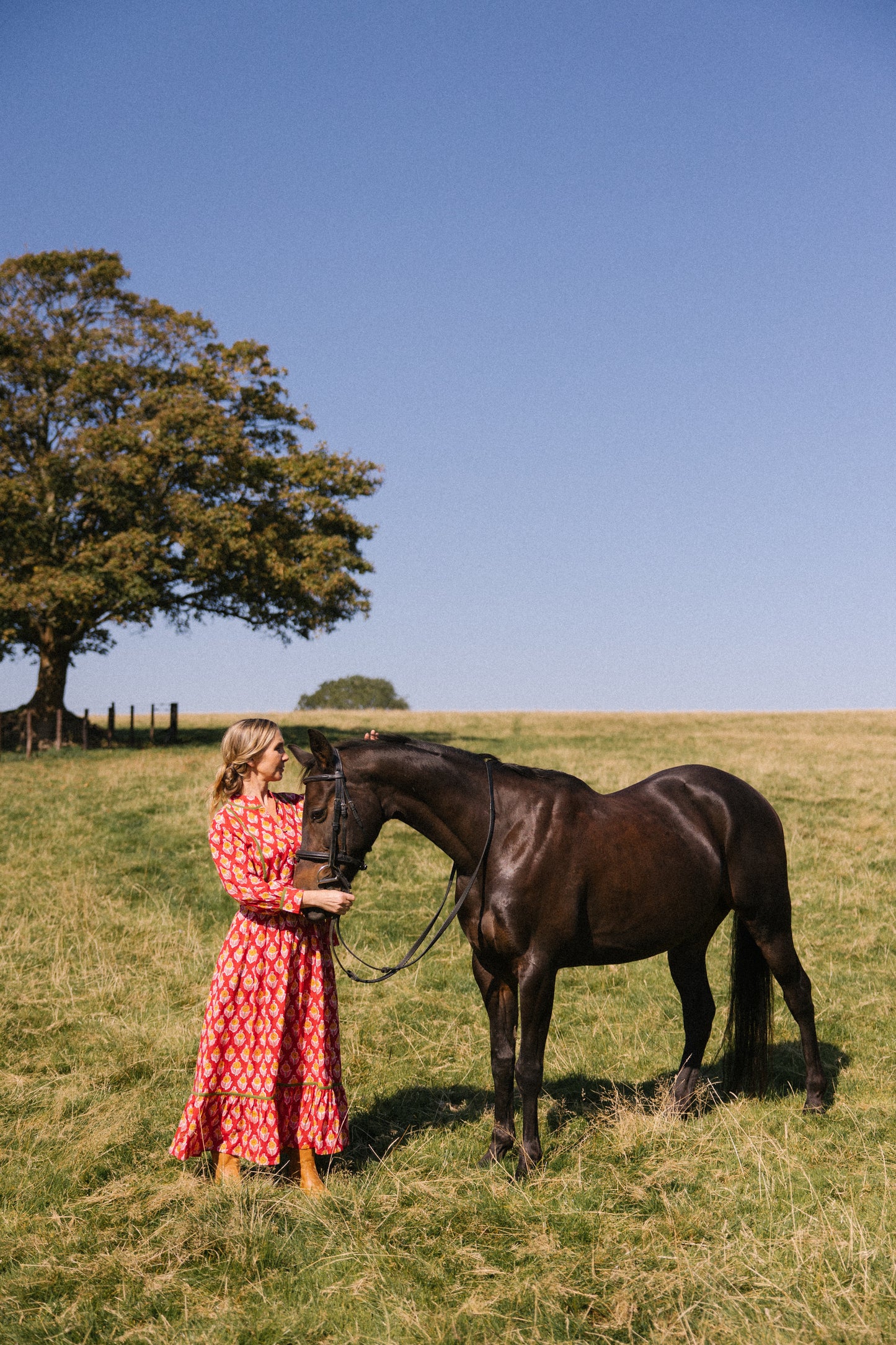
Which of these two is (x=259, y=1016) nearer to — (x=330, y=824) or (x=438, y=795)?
(x=330, y=824)

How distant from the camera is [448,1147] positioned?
17.2 ft

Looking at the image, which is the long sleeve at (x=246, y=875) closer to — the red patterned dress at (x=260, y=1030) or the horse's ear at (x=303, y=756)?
the red patterned dress at (x=260, y=1030)

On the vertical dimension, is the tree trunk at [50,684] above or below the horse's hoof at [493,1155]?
above

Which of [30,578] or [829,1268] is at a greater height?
[30,578]

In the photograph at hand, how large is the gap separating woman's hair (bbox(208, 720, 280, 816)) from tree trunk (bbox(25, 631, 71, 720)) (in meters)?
26.3

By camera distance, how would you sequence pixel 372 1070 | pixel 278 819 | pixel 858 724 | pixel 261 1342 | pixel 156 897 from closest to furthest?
pixel 261 1342, pixel 278 819, pixel 372 1070, pixel 156 897, pixel 858 724

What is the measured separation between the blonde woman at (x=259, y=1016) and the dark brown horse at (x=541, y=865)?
339 millimetres

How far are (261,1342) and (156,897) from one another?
7730mm

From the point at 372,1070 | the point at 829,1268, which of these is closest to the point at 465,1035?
the point at 372,1070

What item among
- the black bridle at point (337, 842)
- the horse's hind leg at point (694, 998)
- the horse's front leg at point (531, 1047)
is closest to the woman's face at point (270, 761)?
the black bridle at point (337, 842)

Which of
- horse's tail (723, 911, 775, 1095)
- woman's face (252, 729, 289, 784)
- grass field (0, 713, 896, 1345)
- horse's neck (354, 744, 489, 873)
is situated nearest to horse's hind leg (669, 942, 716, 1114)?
horse's tail (723, 911, 775, 1095)

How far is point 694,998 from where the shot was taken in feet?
20.4

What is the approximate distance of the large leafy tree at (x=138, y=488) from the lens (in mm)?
26156

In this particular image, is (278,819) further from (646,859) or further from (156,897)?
(156,897)
